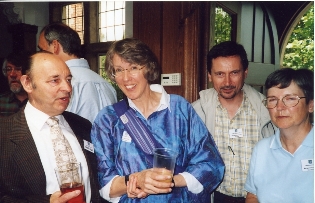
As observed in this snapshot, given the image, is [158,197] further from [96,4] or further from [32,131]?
[96,4]

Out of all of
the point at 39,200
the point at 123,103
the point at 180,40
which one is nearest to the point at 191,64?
the point at 180,40

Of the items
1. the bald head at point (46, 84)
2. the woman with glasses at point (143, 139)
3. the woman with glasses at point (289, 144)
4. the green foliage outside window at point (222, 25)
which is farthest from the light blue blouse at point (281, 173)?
the green foliage outside window at point (222, 25)

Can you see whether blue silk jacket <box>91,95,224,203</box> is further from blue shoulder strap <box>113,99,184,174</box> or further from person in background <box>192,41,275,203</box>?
person in background <box>192,41,275,203</box>

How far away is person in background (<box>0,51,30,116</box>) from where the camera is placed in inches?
97.6

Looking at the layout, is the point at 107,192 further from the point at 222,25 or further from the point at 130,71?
the point at 222,25

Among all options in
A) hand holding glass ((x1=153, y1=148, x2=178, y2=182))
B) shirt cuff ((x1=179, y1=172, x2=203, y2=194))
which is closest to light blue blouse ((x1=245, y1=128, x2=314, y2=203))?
shirt cuff ((x1=179, y1=172, x2=203, y2=194))

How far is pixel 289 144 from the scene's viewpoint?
1191mm

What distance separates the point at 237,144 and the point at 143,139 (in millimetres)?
704

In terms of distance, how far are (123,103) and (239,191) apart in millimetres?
880

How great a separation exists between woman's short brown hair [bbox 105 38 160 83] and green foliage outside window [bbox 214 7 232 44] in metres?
1.10

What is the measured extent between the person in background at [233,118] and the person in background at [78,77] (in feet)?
2.09

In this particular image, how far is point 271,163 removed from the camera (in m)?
1.21

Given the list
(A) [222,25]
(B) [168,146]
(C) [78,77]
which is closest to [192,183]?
(B) [168,146]

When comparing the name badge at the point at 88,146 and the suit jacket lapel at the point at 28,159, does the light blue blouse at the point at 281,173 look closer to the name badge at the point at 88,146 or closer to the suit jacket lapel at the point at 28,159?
the name badge at the point at 88,146
